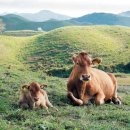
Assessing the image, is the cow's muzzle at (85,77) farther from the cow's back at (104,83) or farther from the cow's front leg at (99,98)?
the cow's back at (104,83)

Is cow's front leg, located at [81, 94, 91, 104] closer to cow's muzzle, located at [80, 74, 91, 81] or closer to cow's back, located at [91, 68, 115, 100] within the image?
cow's back, located at [91, 68, 115, 100]

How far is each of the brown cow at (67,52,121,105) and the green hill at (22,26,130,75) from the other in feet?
156

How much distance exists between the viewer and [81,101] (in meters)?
15.6

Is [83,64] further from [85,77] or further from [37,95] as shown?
[37,95]

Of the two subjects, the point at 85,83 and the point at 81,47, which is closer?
the point at 85,83

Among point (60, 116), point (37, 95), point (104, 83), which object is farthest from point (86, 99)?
point (60, 116)

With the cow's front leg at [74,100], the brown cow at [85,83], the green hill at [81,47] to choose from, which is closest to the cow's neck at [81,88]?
the brown cow at [85,83]

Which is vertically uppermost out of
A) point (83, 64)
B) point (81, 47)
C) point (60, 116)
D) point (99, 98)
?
point (83, 64)

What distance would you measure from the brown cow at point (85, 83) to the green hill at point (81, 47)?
47.4 meters

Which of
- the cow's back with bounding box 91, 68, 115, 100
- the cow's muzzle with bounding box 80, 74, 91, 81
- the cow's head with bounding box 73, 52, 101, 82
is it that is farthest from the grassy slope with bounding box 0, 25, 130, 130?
the cow's head with bounding box 73, 52, 101, 82

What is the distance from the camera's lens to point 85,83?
15.8m

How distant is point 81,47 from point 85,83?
75.0 m

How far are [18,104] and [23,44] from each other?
86.4 meters

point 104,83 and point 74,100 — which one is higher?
point 104,83
